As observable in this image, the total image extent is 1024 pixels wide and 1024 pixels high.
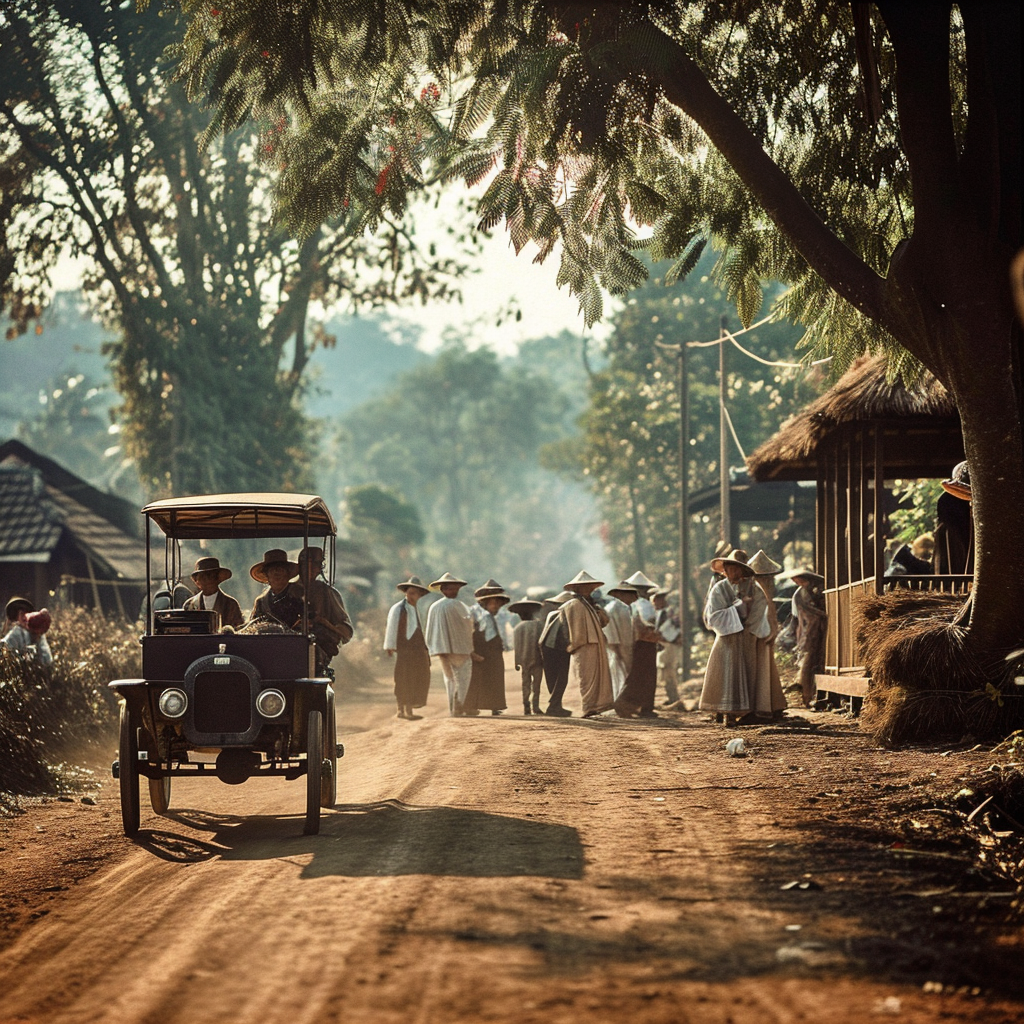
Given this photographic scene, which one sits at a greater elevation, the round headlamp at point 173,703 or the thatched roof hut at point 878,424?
the thatched roof hut at point 878,424

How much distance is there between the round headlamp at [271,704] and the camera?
911cm

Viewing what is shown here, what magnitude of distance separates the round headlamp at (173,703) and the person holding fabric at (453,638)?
1095 centimetres

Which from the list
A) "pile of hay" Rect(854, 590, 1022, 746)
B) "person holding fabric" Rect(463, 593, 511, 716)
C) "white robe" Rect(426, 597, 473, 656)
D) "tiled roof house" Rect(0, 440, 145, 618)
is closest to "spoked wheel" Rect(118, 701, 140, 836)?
"pile of hay" Rect(854, 590, 1022, 746)

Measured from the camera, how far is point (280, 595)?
11117 mm

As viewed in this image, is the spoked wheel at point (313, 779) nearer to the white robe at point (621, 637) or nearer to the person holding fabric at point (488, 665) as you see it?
the white robe at point (621, 637)

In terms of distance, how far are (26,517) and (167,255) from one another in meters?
9.09

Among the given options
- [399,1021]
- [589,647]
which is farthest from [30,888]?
[589,647]

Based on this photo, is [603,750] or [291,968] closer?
[291,968]

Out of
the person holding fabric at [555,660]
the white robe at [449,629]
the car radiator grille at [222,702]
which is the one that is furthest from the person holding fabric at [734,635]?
the car radiator grille at [222,702]

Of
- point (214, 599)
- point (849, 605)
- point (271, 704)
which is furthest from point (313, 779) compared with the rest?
point (849, 605)

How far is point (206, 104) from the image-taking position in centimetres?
1127

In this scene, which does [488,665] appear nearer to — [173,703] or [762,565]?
[762,565]

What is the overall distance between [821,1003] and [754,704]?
1148 centimetres

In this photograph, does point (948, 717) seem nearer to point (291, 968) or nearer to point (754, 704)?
point (754, 704)
